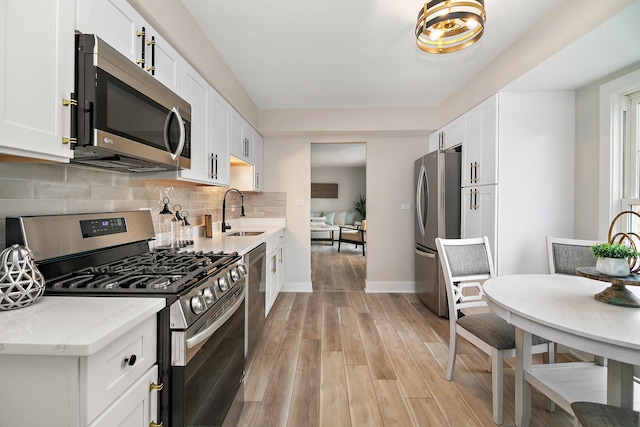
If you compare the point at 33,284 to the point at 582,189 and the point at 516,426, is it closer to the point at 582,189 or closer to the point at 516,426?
the point at 516,426

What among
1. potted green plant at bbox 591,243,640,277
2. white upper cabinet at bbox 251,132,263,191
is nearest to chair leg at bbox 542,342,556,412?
potted green plant at bbox 591,243,640,277

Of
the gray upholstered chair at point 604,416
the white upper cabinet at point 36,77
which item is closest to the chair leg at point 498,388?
the gray upholstered chair at point 604,416

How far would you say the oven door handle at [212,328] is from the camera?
3.41 ft

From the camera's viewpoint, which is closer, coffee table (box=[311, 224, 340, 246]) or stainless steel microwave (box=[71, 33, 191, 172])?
stainless steel microwave (box=[71, 33, 191, 172])

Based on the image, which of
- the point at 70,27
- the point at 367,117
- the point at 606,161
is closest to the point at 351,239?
the point at 367,117

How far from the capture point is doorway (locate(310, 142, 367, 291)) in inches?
196

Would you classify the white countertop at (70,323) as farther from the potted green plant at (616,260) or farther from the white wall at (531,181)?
the white wall at (531,181)

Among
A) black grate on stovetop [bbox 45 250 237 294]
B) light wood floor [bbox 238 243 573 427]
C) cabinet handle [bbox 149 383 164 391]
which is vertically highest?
black grate on stovetop [bbox 45 250 237 294]

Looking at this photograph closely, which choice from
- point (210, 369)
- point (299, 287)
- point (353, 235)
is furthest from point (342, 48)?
point (353, 235)

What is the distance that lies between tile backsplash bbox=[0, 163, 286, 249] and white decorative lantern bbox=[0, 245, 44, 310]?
308 millimetres

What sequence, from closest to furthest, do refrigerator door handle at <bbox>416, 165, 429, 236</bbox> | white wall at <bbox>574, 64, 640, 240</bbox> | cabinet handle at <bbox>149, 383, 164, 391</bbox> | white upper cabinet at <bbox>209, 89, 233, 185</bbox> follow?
cabinet handle at <bbox>149, 383, 164, 391</bbox> < white wall at <bbox>574, 64, 640, 240</bbox> < white upper cabinet at <bbox>209, 89, 233, 185</bbox> < refrigerator door handle at <bbox>416, 165, 429, 236</bbox>

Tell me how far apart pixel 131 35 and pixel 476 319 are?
2.47 meters

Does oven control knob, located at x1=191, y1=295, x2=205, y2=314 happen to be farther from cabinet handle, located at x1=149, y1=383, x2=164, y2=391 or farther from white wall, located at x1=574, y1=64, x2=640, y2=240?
white wall, located at x1=574, y1=64, x2=640, y2=240

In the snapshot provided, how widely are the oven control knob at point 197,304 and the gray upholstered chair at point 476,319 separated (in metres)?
1.51
